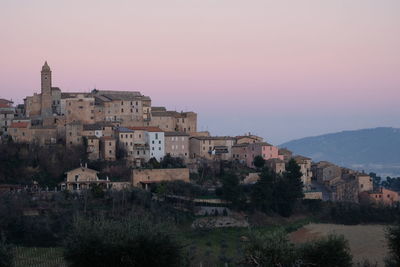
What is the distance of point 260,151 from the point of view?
5169 centimetres

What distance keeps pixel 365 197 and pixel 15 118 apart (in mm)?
25497

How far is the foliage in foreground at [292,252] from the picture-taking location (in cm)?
2566

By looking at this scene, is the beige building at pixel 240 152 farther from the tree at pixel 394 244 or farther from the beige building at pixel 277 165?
the tree at pixel 394 244

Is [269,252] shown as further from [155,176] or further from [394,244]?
[155,176]

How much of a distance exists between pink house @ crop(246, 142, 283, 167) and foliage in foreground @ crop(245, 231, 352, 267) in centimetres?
2307

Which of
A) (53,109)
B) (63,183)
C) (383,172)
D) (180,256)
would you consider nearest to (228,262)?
(180,256)

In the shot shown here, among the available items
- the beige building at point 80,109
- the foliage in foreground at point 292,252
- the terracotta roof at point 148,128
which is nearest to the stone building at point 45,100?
the beige building at point 80,109

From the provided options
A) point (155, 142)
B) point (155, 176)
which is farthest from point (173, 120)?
point (155, 176)

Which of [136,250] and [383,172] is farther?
[383,172]

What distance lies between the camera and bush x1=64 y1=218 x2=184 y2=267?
24438 mm

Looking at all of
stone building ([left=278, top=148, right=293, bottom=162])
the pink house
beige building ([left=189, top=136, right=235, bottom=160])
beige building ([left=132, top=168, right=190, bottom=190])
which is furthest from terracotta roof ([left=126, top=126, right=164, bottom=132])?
stone building ([left=278, top=148, right=293, bottom=162])

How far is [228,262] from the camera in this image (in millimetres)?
33781

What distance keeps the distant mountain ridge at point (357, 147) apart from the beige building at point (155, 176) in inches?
4566

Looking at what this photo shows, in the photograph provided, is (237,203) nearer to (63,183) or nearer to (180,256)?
(63,183)
